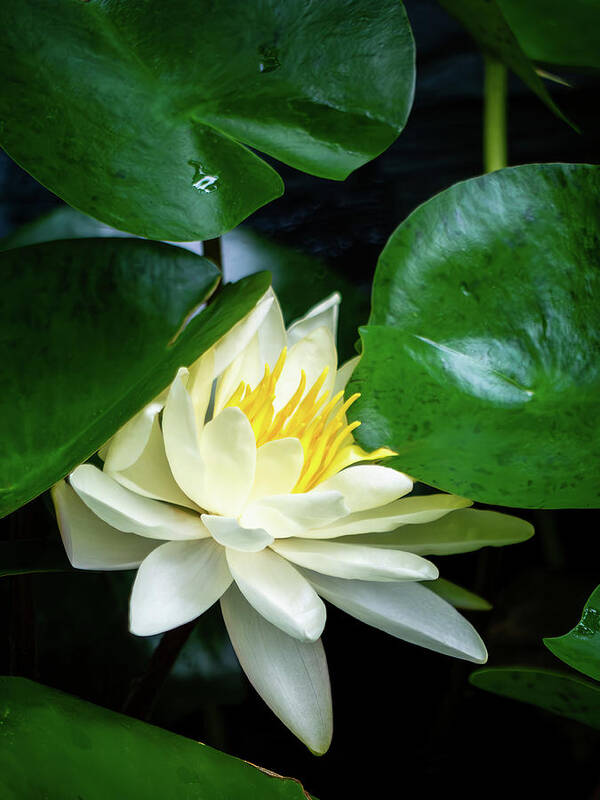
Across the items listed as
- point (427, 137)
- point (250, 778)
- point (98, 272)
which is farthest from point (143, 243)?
point (427, 137)

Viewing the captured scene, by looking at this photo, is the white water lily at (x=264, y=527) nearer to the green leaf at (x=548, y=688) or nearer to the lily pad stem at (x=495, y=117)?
the green leaf at (x=548, y=688)

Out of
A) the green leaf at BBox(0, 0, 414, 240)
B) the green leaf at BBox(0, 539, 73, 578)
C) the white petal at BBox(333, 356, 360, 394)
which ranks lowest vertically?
the green leaf at BBox(0, 539, 73, 578)

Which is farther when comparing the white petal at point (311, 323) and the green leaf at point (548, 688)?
the white petal at point (311, 323)

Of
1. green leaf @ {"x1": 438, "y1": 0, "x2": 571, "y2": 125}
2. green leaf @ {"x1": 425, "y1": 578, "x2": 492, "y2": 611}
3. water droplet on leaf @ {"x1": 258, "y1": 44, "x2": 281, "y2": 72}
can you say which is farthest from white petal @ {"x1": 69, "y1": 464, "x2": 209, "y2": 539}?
green leaf @ {"x1": 438, "y1": 0, "x2": 571, "y2": 125}

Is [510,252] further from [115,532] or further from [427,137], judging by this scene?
[427,137]

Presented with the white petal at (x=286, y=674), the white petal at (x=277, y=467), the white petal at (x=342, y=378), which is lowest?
the white petal at (x=286, y=674)

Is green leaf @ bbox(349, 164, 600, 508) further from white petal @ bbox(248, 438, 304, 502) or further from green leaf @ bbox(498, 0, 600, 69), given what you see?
green leaf @ bbox(498, 0, 600, 69)

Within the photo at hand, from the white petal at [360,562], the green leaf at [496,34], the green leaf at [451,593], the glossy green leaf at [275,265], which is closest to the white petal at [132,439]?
the white petal at [360,562]
